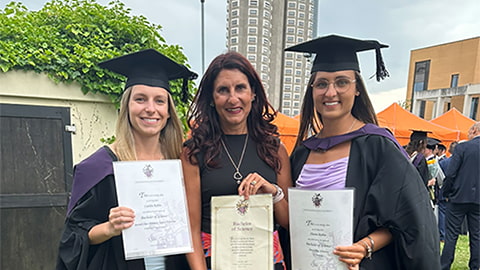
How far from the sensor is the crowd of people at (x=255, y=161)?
4.82ft

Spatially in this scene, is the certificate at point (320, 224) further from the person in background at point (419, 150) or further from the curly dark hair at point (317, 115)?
the person in background at point (419, 150)

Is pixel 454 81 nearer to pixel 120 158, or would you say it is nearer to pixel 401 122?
pixel 401 122

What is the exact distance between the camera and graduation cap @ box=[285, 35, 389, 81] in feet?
5.61

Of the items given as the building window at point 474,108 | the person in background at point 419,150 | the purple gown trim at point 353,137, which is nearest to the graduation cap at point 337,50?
the purple gown trim at point 353,137

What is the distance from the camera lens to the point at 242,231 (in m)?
1.55

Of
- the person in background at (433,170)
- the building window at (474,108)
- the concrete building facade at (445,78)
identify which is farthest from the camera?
the concrete building facade at (445,78)

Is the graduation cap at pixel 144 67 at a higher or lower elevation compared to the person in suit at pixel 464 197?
higher

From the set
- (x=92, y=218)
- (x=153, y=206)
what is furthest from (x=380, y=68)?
(x=92, y=218)

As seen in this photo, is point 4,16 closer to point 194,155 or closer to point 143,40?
Answer: point 143,40

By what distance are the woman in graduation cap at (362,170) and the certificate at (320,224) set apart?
59 mm

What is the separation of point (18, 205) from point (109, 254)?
198cm

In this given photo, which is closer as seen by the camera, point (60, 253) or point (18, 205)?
point (60, 253)

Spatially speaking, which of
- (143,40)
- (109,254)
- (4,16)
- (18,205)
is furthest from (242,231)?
(4,16)

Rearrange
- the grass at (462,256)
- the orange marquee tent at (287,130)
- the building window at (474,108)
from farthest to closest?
1. the building window at (474,108)
2. the orange marquee tent at (287,130)
3. the grass at (462,256)
